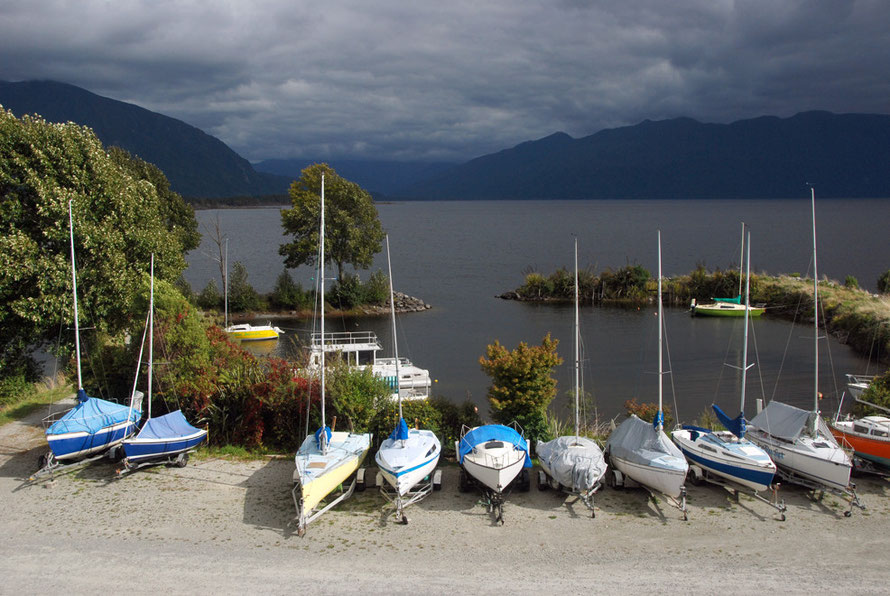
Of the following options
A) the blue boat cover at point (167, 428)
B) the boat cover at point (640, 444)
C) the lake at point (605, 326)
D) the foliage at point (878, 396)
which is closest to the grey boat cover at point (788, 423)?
the boat cover at point (640, 444)

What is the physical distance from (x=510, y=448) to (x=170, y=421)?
877 centimetres

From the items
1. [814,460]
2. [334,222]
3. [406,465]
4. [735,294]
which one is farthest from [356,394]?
[735,294]

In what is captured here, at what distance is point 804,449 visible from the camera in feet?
49.5

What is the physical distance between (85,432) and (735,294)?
54.1m

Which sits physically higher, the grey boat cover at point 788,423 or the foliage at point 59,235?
the foliage at point 59,235

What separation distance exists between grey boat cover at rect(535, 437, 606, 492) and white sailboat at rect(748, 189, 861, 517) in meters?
4.54

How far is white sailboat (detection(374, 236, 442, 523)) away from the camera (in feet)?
46.6

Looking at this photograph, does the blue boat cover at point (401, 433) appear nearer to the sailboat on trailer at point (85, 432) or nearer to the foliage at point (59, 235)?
the sailboat on trailer at point (85, 432)

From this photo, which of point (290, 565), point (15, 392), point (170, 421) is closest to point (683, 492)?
point (290, 565)

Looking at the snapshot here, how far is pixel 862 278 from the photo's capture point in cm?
7525

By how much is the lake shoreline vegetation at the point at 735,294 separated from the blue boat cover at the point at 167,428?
38630 millimetres

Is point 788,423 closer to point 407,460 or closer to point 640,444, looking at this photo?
point 640,444

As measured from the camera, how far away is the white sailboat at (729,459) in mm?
14383

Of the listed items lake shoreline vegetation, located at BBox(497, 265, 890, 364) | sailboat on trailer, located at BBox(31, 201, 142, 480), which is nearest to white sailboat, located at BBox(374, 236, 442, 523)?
sailboat on trailer, located at BBox(31, 201, 142, 480)
